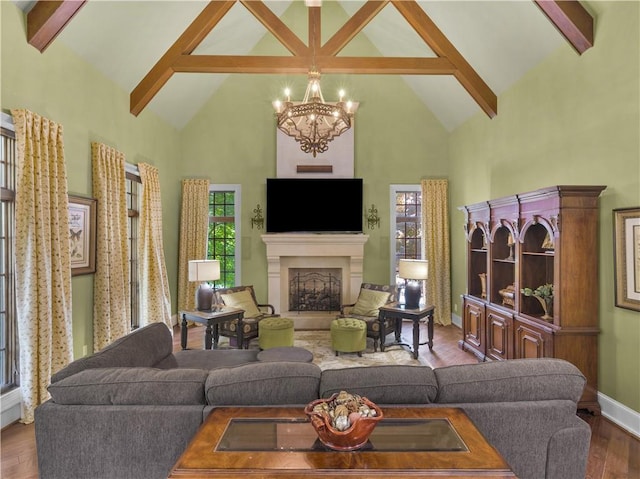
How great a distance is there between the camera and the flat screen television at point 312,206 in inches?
289

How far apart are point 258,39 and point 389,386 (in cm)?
714

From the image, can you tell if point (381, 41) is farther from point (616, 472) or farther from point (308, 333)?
point (616, 472)

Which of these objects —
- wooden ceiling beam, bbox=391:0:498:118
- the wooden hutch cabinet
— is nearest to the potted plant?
the wooden hutch cabinet

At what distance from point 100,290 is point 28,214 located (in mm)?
1443

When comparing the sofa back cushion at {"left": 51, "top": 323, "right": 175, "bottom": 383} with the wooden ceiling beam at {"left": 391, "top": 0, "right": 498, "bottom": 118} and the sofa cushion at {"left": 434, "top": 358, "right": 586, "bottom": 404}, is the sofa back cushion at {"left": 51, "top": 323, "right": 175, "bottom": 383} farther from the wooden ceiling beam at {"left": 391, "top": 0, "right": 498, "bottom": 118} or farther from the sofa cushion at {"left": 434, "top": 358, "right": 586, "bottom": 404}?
the wooden ceiling beam at {"left": 391, "top": 0, "right": 498, "bottom": 118}

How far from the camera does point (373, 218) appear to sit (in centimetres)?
756

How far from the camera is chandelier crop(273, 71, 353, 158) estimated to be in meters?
3.59

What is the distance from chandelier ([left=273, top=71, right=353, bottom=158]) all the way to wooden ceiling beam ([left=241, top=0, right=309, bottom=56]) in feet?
5.37

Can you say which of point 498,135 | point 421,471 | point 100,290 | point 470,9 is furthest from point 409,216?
point 421,471

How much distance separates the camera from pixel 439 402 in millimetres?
1901

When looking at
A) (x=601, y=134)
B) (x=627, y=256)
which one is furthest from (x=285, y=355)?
(x=601, y=134)

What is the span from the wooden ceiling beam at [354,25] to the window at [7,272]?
376 centimetres

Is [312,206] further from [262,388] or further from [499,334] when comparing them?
[262,388]

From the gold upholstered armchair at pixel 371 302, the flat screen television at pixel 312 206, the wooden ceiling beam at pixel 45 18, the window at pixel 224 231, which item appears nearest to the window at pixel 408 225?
the flat screen television at pixel 312 206
